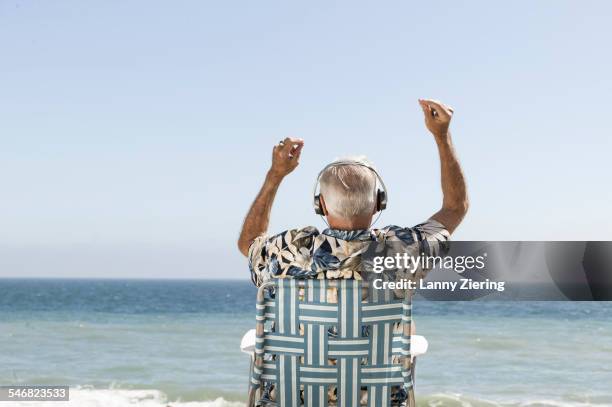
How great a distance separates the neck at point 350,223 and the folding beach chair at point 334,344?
0.18 meters

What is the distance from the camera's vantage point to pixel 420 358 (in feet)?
40.3

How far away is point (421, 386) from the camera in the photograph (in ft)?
33.7

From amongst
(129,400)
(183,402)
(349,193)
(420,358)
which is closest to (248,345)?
(349,193)

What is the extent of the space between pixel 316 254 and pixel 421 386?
8.50 metres

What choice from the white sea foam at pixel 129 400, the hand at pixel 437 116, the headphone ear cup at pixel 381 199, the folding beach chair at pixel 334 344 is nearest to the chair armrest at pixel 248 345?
the folding beach chair at pixel 334 344

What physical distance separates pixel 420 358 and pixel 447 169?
10448 millimetres

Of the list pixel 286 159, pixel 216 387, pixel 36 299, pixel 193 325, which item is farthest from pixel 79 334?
pixel 36 299

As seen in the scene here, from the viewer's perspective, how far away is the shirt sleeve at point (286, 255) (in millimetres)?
2279

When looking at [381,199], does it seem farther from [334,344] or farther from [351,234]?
[334,344]

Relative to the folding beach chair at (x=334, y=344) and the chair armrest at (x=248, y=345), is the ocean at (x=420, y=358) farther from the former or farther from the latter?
the folding beach chair at (x=334, y=344)

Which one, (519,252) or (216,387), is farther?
(216,387)

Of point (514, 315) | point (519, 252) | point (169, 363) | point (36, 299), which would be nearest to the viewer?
point (519, 252)

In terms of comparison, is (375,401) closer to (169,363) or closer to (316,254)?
(316,254)

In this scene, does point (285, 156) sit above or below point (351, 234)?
above
